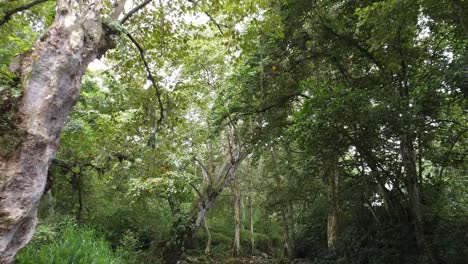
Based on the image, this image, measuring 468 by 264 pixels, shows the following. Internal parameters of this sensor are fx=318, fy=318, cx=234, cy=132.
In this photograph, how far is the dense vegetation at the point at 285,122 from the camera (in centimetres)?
516

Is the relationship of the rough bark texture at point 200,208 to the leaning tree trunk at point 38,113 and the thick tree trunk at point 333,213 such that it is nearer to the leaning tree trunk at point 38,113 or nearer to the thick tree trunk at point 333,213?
the thick tree trunk at point 333,213

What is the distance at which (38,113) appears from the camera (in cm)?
236

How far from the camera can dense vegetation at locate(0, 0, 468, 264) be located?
5164 millimetres

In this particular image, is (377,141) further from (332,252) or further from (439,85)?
(332,252)

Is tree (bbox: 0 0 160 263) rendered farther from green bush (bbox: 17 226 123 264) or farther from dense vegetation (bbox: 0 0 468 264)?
green bush (bbox: 17 226 123 264)

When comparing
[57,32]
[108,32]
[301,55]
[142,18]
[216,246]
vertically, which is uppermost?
[301,55]

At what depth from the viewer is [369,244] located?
31.8 ft

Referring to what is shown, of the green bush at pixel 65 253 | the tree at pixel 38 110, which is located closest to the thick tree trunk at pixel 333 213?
the green bush at pixel 65 253

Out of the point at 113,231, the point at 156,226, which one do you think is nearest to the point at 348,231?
the point at 156,226

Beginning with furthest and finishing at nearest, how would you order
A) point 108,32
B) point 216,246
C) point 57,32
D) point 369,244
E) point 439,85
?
point 216,246 → point 369,244 → point 439,85 → point 108,32 → point 57,32

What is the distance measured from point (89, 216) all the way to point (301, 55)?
8.05 metres

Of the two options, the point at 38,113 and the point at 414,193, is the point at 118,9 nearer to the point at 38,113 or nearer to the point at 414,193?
the point at 38,113

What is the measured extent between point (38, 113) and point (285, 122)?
8.89 meters

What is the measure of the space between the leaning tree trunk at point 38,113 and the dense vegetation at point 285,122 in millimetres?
127
